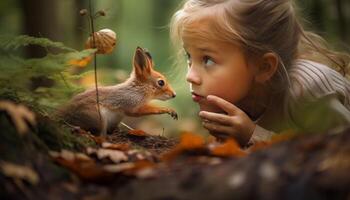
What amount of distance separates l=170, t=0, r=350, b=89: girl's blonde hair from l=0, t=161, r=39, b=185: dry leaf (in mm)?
2173

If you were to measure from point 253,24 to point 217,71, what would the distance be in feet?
1.45

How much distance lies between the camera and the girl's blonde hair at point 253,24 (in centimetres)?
367

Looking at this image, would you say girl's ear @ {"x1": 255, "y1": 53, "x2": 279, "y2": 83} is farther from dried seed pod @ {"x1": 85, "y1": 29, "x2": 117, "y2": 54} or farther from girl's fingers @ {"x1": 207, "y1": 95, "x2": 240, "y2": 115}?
dried seed pod @ {"x1": 85, "y1": 29, "x2": 117, "y2": 54}

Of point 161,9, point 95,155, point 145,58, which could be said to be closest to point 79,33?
point 161,9

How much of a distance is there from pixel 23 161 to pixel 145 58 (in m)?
2.12

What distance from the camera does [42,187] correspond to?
5.37ft

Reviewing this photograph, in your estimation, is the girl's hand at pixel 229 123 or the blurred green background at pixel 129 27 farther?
the blurred green background at pixel 129 27

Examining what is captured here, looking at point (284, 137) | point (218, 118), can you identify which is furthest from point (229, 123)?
point (284, 137)

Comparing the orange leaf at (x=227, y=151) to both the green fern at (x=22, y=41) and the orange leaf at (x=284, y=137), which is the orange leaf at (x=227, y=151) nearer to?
the orange leaf at (x=284, y=137)

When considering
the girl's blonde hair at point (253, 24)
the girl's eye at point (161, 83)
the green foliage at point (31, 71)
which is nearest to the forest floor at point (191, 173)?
the green foliage at point (31, 71)

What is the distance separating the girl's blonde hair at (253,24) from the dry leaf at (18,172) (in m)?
2.17

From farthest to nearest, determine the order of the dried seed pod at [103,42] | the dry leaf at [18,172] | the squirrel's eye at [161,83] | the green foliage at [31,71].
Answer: the squirrel's eye at [161,83] → the dried seed pod at [103,42] → the green foliage at [31,71] → the dry leaf at [18,172]

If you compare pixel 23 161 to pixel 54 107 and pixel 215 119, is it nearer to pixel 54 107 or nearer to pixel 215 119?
pixel 54 107

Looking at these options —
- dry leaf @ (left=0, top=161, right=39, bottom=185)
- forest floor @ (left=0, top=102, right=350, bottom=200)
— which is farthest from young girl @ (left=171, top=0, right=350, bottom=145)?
dry leaf @ (left=0, top=161, right=39, bottom=185)
